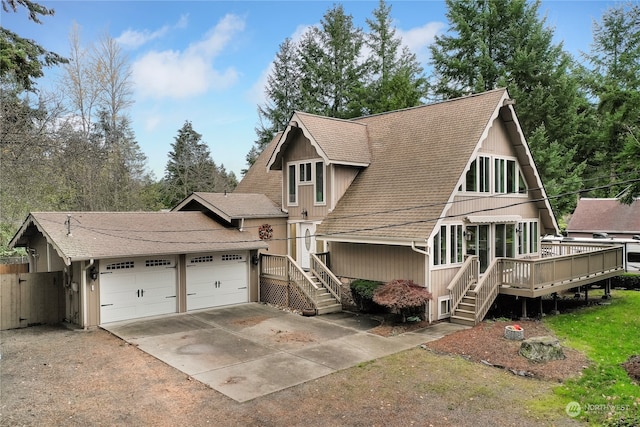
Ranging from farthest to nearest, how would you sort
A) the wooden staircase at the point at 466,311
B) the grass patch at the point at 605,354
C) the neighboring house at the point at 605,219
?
the neighboring house at the point at 605,219 → the wooden staircase at the point at 466,311 → the grass patch at the point at 605,354

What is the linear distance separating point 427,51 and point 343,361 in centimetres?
3089

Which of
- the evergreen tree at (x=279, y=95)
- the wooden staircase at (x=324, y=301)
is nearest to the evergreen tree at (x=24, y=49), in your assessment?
the wooden staircase at (x=324, y=301)

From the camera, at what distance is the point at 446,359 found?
1030cm

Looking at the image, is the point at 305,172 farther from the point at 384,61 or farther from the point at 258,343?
the point at 384,61

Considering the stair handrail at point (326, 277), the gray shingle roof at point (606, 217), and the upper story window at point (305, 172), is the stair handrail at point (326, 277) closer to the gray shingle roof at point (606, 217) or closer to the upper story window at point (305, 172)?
the upper story window at point (305, 172)

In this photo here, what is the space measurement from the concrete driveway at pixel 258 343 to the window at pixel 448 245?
209 centimetres

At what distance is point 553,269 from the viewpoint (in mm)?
14391

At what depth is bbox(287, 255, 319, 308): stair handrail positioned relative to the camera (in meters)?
15.3

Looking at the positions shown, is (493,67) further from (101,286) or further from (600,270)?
(101,286)

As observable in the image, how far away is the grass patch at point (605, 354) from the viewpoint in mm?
7367

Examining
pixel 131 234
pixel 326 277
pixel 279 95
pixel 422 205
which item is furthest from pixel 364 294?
pixel 279 95

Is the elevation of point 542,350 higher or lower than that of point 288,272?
lower

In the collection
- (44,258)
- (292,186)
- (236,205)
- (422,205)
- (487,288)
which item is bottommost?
(487,288)

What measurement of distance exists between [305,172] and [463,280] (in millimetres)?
7622
